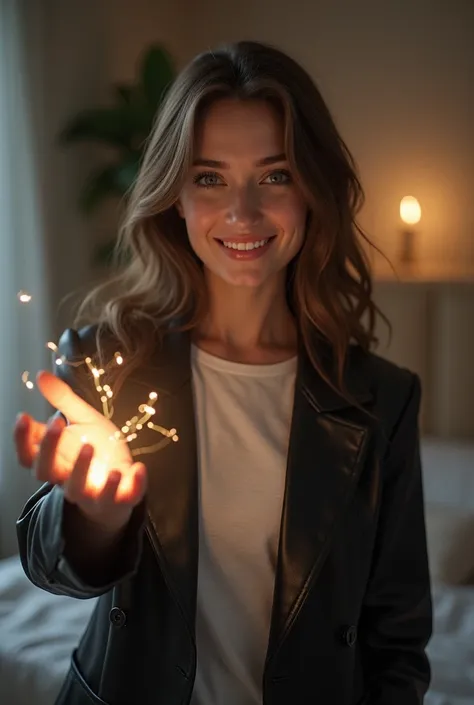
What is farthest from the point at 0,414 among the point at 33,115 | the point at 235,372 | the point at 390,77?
the point at 390,77

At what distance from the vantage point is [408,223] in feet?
10.9

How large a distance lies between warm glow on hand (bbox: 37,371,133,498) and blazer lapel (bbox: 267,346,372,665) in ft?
1.19

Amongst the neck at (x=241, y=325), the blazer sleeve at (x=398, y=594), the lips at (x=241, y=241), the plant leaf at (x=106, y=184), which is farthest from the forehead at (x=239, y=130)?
the plant leaf at (x=106, y=184)

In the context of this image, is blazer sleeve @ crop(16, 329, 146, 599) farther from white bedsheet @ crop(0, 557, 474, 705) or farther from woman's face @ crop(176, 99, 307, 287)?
white bedsheet @ crop(0, 557, 474, 705)

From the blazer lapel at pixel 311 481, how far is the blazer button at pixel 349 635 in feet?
0.29

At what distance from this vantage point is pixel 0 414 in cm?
284

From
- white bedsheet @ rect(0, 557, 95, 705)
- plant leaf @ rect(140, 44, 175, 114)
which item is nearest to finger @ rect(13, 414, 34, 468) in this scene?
white bedsheet @ rect(0, 557, 95, 705)

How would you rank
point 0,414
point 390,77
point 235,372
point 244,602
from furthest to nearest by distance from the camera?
point 390,77, point 0,414, point 235,372, point 244,602

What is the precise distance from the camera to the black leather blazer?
1.09 m

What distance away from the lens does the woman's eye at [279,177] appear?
121 cm

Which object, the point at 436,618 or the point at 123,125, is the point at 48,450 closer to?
the point at 436,618

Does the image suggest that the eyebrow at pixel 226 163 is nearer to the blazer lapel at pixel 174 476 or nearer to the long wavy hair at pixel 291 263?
the long wavy hair at pixel 291 263

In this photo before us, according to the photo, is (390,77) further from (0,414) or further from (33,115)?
(0,414)

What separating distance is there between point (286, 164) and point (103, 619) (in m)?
0.69
